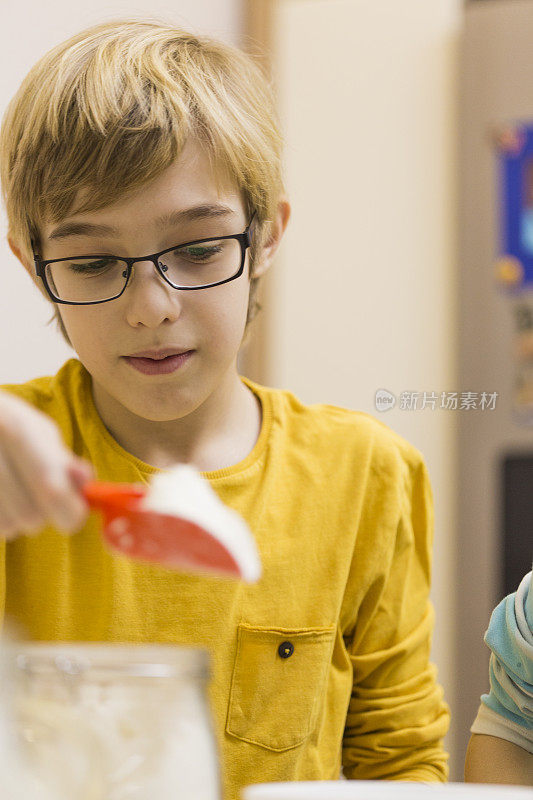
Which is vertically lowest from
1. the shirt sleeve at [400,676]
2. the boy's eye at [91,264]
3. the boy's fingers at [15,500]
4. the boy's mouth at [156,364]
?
the shirt sleeve at [400,676]

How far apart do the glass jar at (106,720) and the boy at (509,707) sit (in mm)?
343

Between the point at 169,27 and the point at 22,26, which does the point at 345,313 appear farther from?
the point at 169,27

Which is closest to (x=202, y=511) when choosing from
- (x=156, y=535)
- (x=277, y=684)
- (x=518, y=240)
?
(x=156, y=535)

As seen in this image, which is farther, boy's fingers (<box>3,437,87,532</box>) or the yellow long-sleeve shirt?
the yellow long-sleeve shirt

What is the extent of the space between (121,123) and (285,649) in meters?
0.45

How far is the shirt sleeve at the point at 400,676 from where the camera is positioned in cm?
82

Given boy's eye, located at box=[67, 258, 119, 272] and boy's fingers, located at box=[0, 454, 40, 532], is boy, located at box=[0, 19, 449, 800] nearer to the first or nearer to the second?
boy's eye, located at box=[67, 258, 119, 272]

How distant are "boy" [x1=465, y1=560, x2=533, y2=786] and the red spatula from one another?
0.33 meters

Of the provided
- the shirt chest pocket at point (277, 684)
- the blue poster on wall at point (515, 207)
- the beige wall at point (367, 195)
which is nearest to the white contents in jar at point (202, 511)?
the shirt chest pocket at point (277, 684)

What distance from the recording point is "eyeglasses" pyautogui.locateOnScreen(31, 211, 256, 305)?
72 cm

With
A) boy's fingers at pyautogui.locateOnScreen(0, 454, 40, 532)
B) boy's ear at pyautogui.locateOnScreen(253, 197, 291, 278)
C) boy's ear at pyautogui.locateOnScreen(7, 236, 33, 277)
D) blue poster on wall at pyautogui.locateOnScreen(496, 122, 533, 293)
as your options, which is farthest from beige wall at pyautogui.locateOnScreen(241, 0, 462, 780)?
boy's fingers at pyautogui.locateOnScreen(0, 454, 40, 532)

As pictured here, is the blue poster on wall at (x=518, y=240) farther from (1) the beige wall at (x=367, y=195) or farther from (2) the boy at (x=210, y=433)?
(2) the boy at (x=210, y=433)

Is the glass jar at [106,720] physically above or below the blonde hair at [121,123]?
below

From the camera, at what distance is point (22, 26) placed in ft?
4.00
